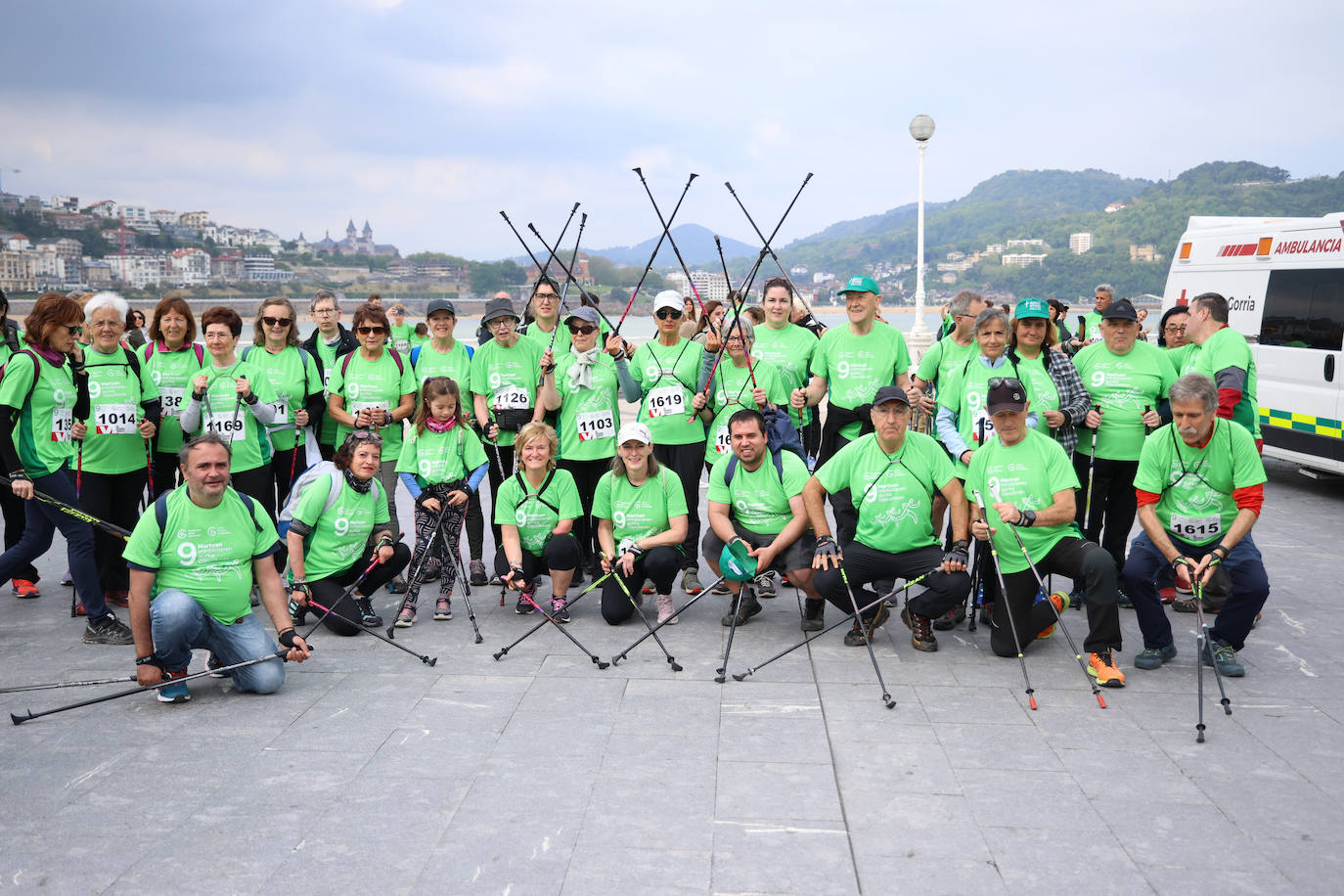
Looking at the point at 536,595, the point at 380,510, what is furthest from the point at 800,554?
the point at 380,510

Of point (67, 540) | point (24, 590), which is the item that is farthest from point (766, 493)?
point (24, 590)

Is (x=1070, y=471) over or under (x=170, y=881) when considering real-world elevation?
over

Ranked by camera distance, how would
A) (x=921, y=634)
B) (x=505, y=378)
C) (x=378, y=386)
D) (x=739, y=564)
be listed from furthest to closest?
(x=505, y=378) → (x=378, y=386) → (x=739, y=564) → (x=921, y=634)

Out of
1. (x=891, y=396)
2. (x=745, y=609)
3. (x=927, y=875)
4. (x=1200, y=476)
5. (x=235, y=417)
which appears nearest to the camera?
(x=927, y=875)

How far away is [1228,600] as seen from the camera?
5.01 m

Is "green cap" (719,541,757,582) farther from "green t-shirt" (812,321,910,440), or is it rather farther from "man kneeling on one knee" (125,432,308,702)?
"man kneeling on one knee" (125,432,308,702)

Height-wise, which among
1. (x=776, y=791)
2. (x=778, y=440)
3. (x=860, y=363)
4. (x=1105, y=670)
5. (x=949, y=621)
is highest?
(x=860, y=363)

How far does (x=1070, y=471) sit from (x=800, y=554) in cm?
154

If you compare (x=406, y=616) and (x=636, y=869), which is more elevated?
(x=636, y=869)

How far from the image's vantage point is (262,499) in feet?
21.1

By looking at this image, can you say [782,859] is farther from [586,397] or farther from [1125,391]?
[1125,391]

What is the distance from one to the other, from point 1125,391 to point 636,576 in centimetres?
317

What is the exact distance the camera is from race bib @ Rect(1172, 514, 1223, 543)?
5031 millimetres

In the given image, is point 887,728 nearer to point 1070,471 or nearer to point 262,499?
point 1070,471
